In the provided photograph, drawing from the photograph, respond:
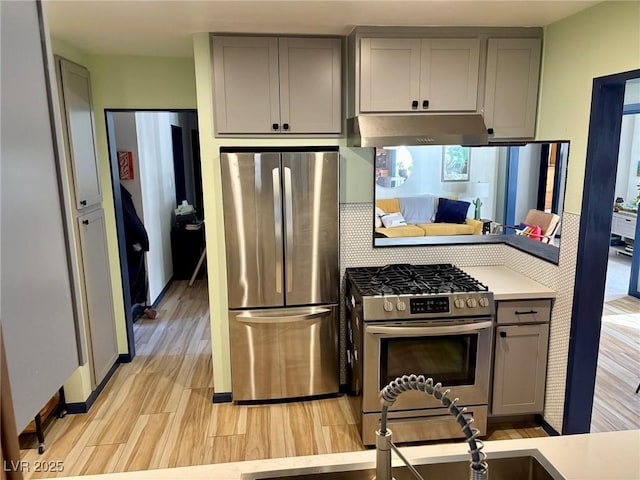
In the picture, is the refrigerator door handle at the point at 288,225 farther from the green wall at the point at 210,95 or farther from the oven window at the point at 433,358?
the oven window at the point at 433,358

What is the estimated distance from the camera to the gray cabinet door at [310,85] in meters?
2.94

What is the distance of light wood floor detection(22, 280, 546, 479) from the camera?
109 inches

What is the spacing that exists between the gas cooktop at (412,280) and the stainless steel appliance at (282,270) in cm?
27

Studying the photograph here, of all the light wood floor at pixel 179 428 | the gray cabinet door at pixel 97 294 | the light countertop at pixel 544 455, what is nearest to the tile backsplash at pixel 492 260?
the light wood floor at pixel 179 428

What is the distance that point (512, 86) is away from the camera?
2.96 metres

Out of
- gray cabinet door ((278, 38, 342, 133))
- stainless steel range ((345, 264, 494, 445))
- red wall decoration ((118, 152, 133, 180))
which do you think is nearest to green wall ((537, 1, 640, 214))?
stainless steel range ((345, 264, 494, 445))

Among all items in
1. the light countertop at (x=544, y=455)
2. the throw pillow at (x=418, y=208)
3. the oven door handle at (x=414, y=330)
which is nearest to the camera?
the light countertop at (x=544, y=455)

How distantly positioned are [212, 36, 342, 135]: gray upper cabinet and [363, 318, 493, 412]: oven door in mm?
1440

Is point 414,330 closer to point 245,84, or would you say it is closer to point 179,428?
point 179,428

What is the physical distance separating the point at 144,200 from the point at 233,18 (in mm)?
3114

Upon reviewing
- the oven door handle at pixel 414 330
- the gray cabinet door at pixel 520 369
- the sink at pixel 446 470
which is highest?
the sink at pixel 446 470

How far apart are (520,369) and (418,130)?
1655 millimetres

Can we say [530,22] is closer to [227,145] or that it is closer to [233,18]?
[233,18]

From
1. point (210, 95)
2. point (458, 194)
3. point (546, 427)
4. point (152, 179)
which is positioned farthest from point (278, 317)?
point (152, 179)
